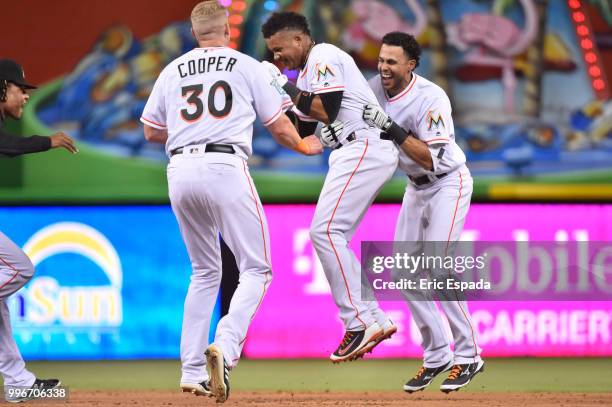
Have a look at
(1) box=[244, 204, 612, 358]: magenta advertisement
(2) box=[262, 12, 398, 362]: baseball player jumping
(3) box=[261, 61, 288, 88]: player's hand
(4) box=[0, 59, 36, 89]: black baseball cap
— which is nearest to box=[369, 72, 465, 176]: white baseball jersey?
(2) box=[262, 12, 398, 362]: baseball player jumping

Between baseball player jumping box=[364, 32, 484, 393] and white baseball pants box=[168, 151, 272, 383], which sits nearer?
white baseball pants box=[168, 151, 272, 383]

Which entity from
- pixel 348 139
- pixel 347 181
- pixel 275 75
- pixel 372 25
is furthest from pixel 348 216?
pixel 372 25

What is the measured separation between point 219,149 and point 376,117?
1023 millimetres

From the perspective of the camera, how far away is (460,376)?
7.88m

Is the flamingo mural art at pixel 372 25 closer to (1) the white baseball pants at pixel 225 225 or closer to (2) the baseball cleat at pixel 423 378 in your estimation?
(2) the baseball cleat at pixel 423 378

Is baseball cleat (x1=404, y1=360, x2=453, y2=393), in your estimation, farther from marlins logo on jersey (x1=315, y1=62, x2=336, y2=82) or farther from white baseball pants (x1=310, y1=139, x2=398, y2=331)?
marlins logo on jersey (x1=315, y1=62, x2=336, y2=82)

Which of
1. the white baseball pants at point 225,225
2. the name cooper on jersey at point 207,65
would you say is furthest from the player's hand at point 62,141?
the name cooper on jersey at point 207,65

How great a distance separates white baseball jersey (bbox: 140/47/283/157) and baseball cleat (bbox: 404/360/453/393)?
6.15 feet

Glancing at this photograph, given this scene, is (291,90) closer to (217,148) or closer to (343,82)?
(343,82)

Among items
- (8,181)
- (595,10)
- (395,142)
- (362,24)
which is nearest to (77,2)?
(8,181)

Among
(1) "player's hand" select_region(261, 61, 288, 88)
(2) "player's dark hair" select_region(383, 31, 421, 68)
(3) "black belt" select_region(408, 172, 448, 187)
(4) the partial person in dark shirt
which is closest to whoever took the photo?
(1) "player's hand" select_region(261, 61, 288, 88)

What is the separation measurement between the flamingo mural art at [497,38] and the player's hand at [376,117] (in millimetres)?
5540

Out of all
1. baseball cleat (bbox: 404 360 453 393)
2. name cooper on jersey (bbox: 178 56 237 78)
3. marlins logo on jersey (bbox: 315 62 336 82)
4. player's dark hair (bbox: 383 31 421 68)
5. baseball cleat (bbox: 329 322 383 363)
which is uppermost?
player's dark hair (bbox: 383 31 421 68)

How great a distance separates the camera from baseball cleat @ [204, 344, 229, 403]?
6594mm
